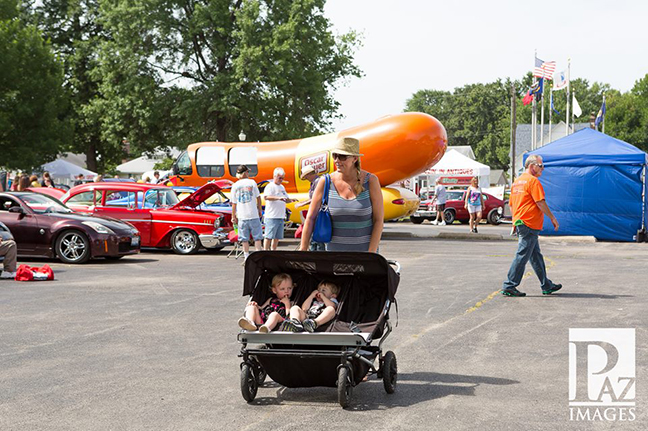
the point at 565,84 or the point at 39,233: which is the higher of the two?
the point at 565,84

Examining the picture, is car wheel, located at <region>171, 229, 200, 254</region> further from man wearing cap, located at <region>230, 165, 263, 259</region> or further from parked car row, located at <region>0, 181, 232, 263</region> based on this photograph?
man wearing cap, located at <region>230, 165, 263, 259</region>

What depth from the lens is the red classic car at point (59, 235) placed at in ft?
53.8

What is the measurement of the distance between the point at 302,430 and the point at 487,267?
11.3m

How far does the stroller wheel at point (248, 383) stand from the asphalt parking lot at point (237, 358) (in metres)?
0.09

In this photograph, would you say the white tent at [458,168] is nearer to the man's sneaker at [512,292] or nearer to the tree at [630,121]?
the man's sneaker at [512,292]

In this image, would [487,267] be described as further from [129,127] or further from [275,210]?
[129,127]

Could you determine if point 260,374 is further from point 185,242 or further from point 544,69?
point 544,69

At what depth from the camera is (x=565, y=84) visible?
47.4 m

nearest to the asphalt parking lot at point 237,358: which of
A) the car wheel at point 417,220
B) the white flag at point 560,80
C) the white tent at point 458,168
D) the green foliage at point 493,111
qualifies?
the car wheel at point 417,220

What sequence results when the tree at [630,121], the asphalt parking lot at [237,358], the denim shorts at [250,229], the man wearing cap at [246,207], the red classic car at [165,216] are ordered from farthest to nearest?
the tree at [630,121], the red classic car at [165,216], the denim shorts at [250,229], the man wearing cap at [246,207], the asphalt parking lot at [237,358]

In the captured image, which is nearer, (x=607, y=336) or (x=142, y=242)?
(x=607, y=336)

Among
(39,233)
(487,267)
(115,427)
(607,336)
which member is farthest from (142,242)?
(115,427)

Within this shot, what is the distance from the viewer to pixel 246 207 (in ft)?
52.4

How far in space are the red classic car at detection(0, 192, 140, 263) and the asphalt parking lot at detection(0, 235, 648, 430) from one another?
2.12 m
